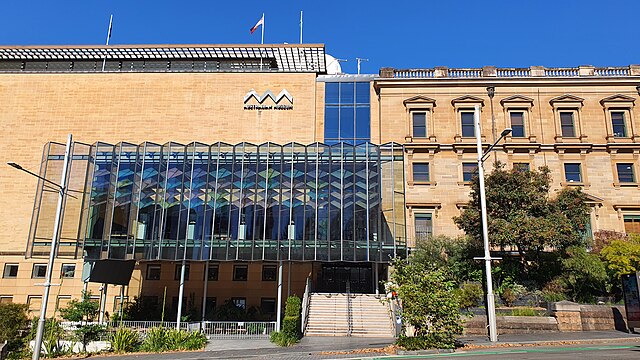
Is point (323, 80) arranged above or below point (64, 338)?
above

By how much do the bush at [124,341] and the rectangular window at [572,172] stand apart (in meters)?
32.3

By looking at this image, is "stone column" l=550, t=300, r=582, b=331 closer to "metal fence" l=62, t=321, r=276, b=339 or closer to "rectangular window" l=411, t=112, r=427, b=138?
"metal fence" l=62, t=321, r=276, b=339

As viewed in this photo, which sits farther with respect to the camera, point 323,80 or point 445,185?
point 323,80

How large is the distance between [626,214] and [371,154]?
2053 centimetres

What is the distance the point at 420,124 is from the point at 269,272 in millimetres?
17178

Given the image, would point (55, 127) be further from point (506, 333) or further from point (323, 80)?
point (506, 333)

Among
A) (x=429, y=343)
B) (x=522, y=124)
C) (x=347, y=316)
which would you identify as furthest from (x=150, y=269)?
(x=522, y=124)

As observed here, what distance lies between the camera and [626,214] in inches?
1396

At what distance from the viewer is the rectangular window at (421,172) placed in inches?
1480

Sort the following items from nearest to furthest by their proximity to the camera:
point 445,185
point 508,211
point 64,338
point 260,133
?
point 64,338 < point 508,211 < point 445,185 < point 260,133

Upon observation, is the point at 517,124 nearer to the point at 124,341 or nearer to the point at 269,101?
the point at 269,101

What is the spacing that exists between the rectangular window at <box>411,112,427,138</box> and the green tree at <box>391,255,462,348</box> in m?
22.5

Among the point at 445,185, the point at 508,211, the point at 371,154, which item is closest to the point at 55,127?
the point at 371,154

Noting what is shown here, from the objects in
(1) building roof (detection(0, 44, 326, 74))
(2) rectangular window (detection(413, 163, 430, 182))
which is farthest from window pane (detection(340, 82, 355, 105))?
(2) rectangular window (detection(413, 163, 430, 182))
